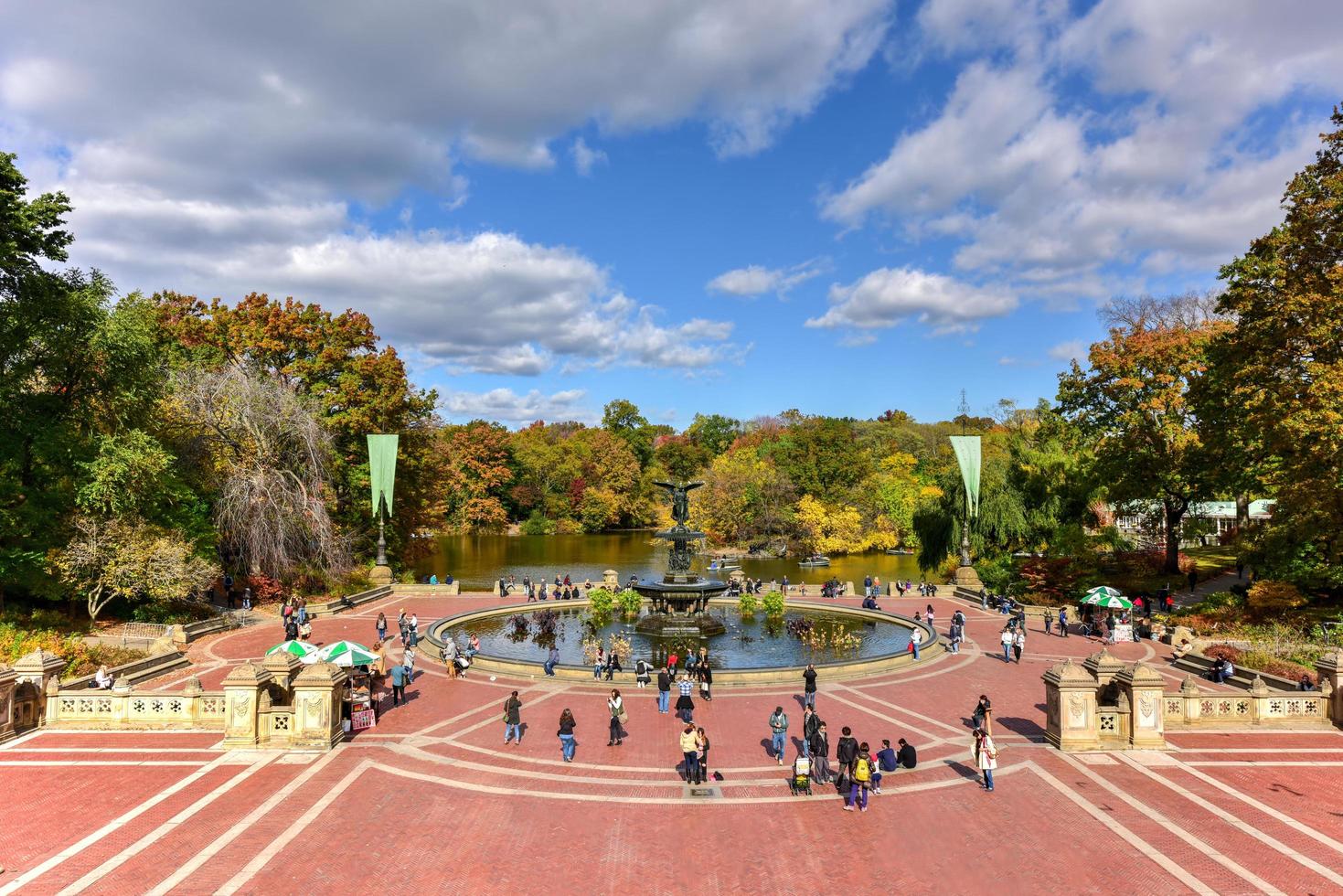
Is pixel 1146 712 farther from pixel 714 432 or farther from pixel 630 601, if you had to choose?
pixel 714 432

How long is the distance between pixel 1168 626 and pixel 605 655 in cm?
2269

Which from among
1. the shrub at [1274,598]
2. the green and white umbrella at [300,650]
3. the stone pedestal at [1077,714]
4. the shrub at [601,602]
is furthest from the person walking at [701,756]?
the shrub at [1274,598]

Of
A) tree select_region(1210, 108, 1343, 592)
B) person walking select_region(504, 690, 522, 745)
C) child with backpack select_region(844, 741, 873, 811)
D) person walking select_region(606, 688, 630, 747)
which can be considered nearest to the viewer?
child with backpack select_region(844, 741, 873, 811)

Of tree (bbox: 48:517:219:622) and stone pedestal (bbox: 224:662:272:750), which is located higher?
tree (bbox: 48:517:219:622)

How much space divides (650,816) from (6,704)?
15.5 metres

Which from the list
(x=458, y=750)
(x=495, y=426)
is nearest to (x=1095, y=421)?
(x=458, y=750)

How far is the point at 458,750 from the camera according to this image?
16.4 m

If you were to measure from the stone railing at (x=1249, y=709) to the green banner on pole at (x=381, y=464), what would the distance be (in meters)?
36.2

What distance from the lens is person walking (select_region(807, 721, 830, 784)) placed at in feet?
47.4

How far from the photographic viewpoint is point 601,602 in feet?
108

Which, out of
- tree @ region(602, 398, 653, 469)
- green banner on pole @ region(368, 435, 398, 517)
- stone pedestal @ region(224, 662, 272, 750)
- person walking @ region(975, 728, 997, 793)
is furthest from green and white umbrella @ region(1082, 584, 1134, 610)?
tree @ region(602, 398, 653, 469)

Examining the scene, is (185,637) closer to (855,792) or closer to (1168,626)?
(855,792)

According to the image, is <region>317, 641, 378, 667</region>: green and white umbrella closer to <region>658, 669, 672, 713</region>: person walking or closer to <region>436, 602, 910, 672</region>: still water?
<region>436, 602, 910, 672</region>: still water

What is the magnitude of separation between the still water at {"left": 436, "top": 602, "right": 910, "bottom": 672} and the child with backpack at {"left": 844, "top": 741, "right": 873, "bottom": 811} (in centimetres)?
933
